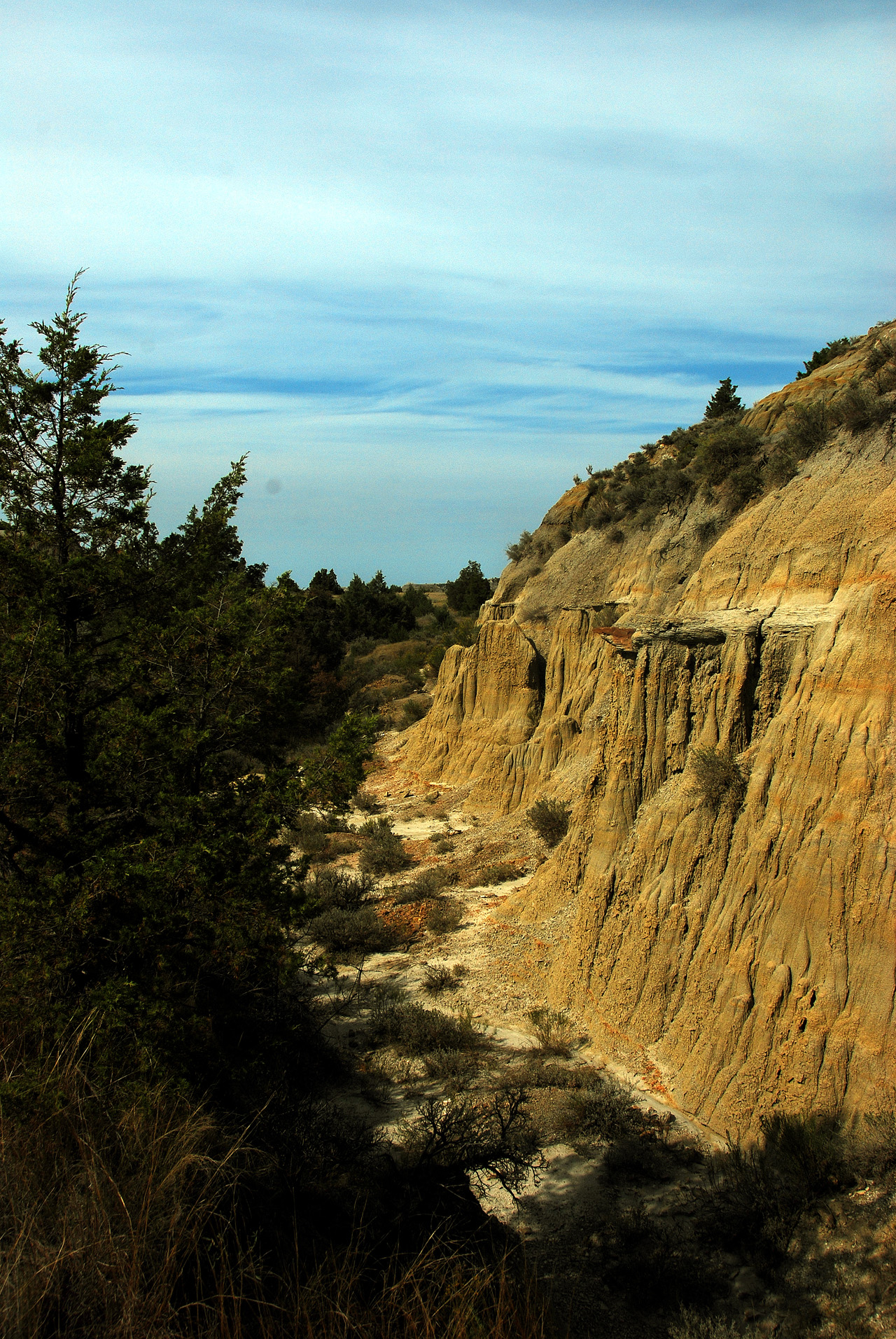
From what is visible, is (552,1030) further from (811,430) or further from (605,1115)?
(811,430)

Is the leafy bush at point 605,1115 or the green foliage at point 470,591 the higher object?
the green foliage at point 470,591

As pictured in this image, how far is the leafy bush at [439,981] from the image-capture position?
11945 millimetres

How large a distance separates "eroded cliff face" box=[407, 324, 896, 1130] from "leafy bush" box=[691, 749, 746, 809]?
0.11 meters

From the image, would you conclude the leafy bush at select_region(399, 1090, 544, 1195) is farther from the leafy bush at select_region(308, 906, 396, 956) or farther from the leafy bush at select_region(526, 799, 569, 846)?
the leafy bush at select_region(526, 799, 569, 846)

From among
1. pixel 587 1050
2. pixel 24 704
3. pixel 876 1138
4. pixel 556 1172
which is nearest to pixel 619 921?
pixel 587 1050

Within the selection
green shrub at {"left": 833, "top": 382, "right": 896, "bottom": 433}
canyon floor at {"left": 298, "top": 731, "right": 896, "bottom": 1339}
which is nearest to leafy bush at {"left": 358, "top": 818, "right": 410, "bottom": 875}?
canyon floor at {"left": 298, "top": 731, "right": 896, "bottom": 1339}

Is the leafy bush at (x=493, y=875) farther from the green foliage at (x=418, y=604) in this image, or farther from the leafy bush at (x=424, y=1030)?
the green foliage at (x=418, y=604)

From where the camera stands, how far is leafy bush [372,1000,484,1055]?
10227 millimetres

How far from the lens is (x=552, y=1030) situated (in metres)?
10.4

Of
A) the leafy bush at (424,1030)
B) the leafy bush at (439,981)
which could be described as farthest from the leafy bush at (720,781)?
the leafy bush at (439,981)

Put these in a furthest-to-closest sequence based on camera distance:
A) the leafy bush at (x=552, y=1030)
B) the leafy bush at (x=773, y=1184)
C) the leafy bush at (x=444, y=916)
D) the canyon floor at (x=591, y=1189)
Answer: the leafy bush at (x=444, y=916), the leafy bush at (x=552, y=1030), the leafy bush at (x=773, y=1184), the canyon floor at (x=591, y=1189)

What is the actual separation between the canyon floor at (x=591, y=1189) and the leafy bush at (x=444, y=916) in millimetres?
107

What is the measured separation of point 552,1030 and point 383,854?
28.4 ft

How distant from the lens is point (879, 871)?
7.43 meters
